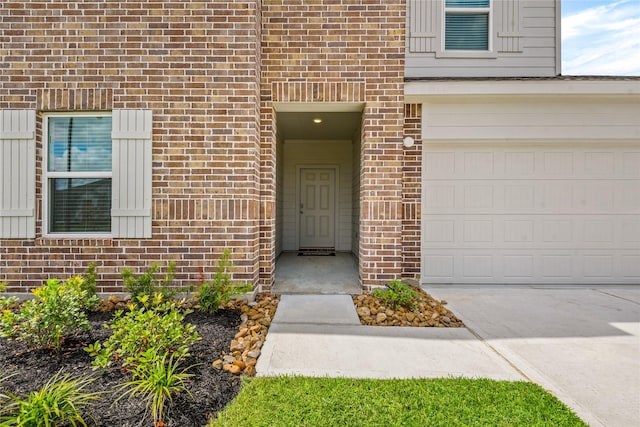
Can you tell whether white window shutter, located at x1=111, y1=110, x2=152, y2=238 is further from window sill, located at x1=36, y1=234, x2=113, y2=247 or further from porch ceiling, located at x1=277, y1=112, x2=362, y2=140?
porch ceiling, located at x1=277, y1=112, x2=362, y2=140

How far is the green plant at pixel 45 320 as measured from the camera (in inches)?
100

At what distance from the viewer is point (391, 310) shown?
148 inches

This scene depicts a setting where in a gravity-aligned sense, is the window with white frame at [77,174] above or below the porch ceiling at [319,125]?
below

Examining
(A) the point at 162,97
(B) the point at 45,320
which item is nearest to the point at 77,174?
(A) the point at 162,97

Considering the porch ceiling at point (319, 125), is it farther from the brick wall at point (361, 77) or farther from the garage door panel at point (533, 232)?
the garage door panel at point (533, 232)

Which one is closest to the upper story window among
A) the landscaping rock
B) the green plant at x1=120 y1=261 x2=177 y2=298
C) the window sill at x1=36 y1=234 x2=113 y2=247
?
the landscaping rock

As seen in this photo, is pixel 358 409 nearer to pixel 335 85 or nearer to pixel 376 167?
pixel 376 167

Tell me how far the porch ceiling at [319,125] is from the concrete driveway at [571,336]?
3.49m

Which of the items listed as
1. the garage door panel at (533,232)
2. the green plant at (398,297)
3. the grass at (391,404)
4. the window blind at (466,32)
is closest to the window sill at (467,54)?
the window blind at (466,32)

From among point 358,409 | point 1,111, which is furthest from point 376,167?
point 1,111

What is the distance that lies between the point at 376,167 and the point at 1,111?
491 centimetres

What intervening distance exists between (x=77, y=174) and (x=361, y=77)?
3998mm

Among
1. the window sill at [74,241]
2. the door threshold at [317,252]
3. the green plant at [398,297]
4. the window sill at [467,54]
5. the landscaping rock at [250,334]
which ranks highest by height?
the window sill at [467,54]

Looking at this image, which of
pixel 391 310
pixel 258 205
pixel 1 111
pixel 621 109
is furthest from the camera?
pixel 621 109
